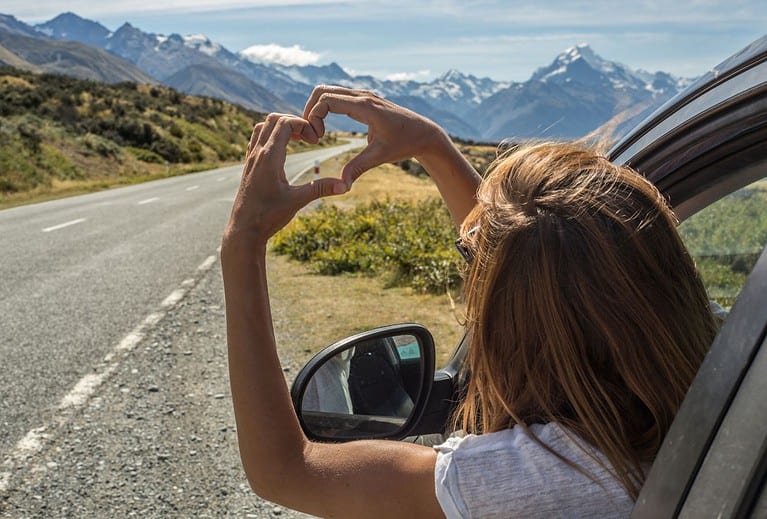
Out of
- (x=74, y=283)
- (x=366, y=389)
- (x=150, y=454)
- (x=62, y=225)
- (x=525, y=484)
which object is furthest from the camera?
(x=62, y=225)

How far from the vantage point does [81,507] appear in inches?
132

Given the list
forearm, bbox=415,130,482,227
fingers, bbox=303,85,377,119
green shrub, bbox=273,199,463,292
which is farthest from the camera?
green shrub, bbox=273,199,463,292

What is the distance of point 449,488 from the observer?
1.07 metres

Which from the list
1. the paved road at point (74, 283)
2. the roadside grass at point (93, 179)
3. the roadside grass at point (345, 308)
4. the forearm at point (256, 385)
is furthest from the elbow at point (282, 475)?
the roadside grass at point (93, 179)

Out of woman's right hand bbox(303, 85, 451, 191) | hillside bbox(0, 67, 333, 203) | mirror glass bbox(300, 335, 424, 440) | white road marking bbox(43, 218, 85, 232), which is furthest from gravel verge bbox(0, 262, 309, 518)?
hillside bbox(0, 67, 333, 203)

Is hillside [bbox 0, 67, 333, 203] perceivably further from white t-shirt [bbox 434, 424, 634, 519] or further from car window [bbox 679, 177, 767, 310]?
white t-shirt [bbox 434, 424, 634, 519]

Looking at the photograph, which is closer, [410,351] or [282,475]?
[282,475]

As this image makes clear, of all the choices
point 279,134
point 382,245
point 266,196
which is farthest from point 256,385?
point 382,245

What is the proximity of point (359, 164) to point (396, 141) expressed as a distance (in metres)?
0.18

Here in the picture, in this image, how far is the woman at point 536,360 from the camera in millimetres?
1084

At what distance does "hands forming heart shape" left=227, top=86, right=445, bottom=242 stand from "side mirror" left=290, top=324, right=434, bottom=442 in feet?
1.50

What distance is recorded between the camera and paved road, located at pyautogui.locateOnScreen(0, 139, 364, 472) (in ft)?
16.6

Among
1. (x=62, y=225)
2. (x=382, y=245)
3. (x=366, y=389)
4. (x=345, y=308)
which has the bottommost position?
(x=62, y=225)

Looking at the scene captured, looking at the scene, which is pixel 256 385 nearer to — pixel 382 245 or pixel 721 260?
pixel 721 260
